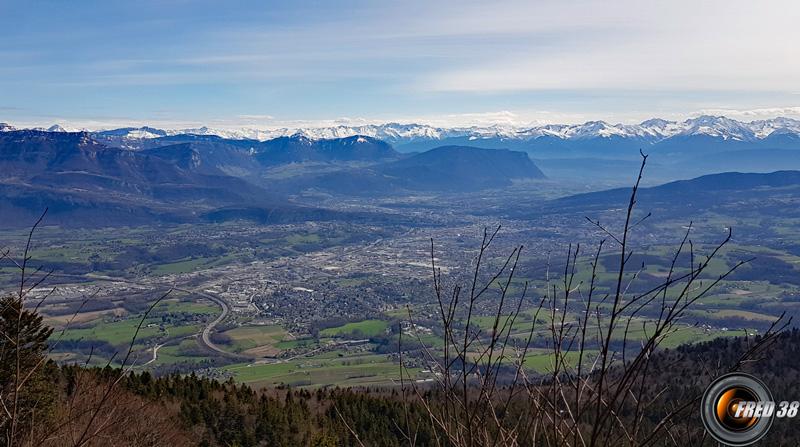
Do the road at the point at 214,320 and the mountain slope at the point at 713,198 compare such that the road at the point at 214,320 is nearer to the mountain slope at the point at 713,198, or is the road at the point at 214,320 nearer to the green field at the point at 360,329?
the green field at the point at 360,329

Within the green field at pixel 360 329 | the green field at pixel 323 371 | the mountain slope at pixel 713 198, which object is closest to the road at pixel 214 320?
the green field at pixel 323 371

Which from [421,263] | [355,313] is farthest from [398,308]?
[421,263]

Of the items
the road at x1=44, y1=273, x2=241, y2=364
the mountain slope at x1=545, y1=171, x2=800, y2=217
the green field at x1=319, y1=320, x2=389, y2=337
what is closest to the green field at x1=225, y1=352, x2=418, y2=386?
the road at x1=44, y1=273, x2=241, y2=364

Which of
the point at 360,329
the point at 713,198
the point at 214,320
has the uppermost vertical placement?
the point at 713,198

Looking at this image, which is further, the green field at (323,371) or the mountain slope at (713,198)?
the mountain slope at (713,198)

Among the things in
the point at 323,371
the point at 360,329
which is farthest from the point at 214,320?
the point at 323,371

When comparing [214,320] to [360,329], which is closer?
[360,329]

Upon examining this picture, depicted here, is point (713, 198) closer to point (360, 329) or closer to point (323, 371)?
point (360, 329)

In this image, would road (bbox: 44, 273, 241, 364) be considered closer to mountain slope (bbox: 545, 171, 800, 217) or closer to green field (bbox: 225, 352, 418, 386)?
green field (bbox: 225, 352, 418, 386)

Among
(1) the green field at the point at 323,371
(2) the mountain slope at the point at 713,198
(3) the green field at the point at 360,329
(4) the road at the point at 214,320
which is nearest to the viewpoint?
(1) the green field at the point at 323,371

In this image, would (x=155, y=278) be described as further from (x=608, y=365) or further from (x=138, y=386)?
(x=608, y=365)

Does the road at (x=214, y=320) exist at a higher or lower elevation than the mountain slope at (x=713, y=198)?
lower
